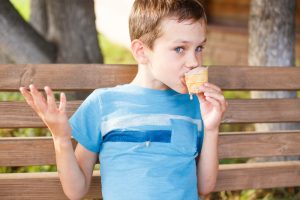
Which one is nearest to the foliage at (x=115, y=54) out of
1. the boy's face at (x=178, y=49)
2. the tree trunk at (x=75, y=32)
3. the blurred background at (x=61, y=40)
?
the blurred background at (x=61, y=40)

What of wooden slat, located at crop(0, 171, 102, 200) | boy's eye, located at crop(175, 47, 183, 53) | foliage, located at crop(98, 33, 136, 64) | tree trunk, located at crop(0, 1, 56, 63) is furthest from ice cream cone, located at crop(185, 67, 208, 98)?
foliage, located at crop(98, 33, 136, 64)

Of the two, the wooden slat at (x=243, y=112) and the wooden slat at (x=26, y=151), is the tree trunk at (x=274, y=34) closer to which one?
the wooden slat at (x=243, y=112)

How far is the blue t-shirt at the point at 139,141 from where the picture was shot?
6.51 feet

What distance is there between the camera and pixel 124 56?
25.6 ft

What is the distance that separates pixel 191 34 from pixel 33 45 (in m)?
1.56

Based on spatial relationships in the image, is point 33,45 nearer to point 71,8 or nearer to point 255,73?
point 71,8

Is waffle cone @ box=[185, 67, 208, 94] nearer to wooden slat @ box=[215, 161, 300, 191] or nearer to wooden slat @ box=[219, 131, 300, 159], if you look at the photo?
wooden slat @ box=[219, 131, 300, 159]

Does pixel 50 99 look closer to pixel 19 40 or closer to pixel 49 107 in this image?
pixel 49 107

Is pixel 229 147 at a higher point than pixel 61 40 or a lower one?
lower

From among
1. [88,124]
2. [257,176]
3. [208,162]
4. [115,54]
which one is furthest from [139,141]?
[115,54]

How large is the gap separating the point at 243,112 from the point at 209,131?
1.63 ft

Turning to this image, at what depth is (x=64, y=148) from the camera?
188cm

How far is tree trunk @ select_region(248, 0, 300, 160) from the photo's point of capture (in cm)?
357

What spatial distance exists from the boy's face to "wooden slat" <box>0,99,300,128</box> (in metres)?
0.54
